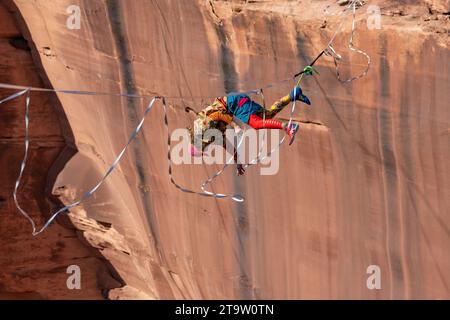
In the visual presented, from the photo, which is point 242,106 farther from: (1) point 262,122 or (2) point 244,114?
(1) point 262,122

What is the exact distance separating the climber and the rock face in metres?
0.65

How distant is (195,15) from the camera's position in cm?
898

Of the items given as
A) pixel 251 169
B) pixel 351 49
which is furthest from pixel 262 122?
pixel 251 169

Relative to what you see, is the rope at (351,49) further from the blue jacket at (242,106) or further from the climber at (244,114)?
the blue jacket at (242,106)

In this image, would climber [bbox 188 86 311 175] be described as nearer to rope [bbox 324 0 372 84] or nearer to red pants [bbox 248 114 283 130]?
red pants [bbox 248 114 283 130]

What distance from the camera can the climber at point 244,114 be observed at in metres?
7.61

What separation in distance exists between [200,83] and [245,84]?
0.62m

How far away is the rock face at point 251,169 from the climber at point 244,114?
0.65 metres

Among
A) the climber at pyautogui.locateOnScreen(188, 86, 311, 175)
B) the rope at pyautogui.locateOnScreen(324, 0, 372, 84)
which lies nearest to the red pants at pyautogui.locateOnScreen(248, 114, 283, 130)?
the climber at pyautogui.locateOnScreen(188, 86, 311, 175)

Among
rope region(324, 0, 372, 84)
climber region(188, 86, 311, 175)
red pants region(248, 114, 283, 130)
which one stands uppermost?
rope region(324, 0, 372, 84)

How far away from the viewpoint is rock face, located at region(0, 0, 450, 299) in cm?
776

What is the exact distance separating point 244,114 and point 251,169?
5.66ft

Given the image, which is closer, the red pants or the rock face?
the red pants

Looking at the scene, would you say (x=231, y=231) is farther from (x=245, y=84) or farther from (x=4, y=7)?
(x=4, y=7)
